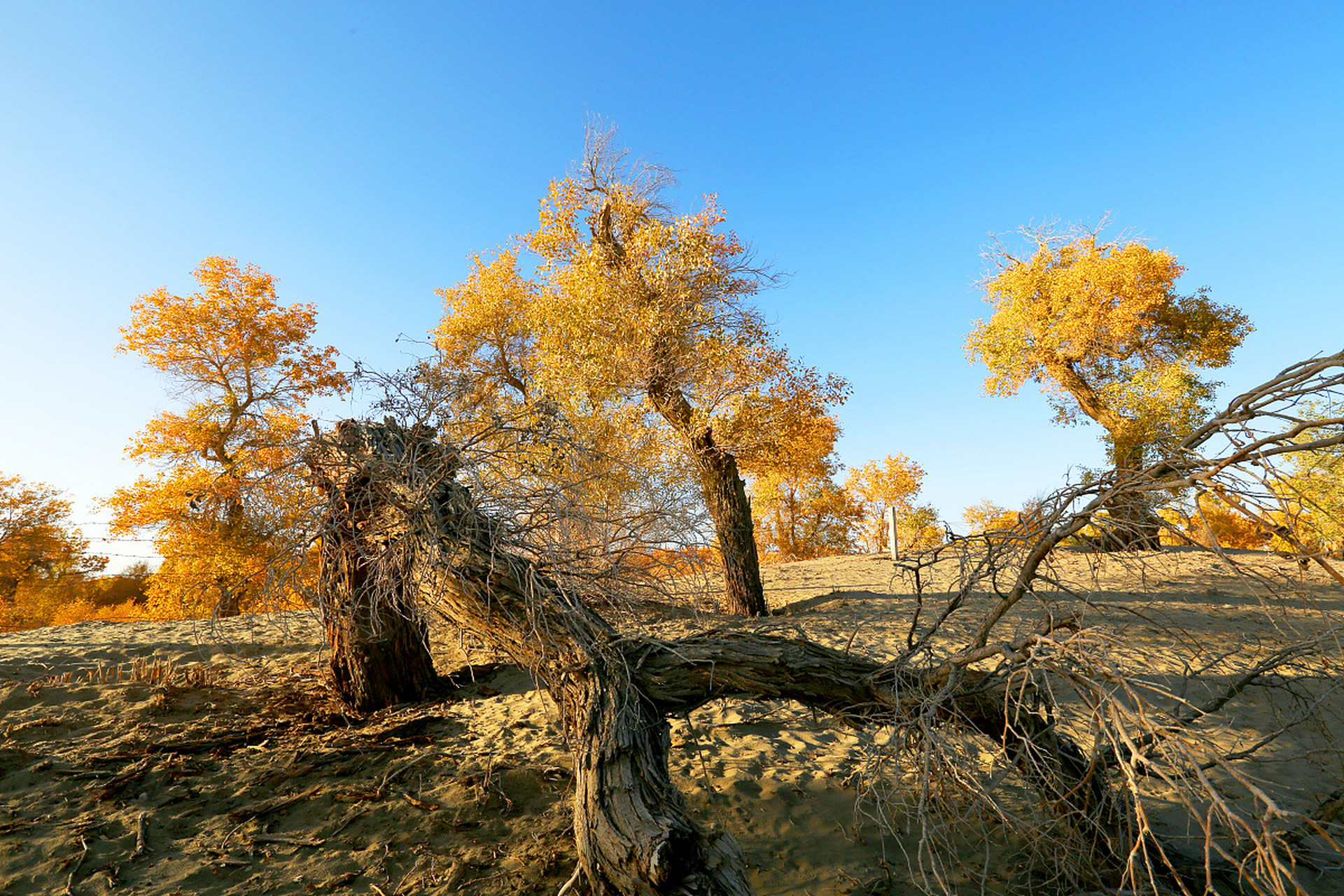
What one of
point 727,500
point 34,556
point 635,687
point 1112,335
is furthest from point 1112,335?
point 34,556

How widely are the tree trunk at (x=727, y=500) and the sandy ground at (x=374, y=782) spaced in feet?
12.9

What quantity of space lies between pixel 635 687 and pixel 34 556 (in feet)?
92.8

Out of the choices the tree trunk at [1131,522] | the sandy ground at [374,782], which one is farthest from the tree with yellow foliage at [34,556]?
the tree trunk at [1131,522]

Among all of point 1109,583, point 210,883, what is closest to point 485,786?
point 210,883

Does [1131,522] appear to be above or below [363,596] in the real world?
above

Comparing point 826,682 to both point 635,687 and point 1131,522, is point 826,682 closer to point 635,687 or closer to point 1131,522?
Answer: point 635,687

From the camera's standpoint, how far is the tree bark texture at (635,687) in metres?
3.02

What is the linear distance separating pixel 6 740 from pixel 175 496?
12.3 meters

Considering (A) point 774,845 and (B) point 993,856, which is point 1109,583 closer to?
(B) point 993,856

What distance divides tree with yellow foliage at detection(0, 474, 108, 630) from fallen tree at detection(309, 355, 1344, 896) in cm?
2476

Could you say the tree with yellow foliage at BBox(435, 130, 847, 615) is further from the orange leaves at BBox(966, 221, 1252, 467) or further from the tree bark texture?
the orange leaves at BBox(966, 221, 1252, 467)

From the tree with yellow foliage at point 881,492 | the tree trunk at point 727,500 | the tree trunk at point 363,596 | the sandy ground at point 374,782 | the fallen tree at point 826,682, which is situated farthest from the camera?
the tree with yellow foliage at point 881,492

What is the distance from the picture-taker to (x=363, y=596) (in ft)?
17.3

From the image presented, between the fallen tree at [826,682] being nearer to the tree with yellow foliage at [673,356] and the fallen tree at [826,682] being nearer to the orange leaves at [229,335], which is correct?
the tree with yellow foliage at [673,356]
